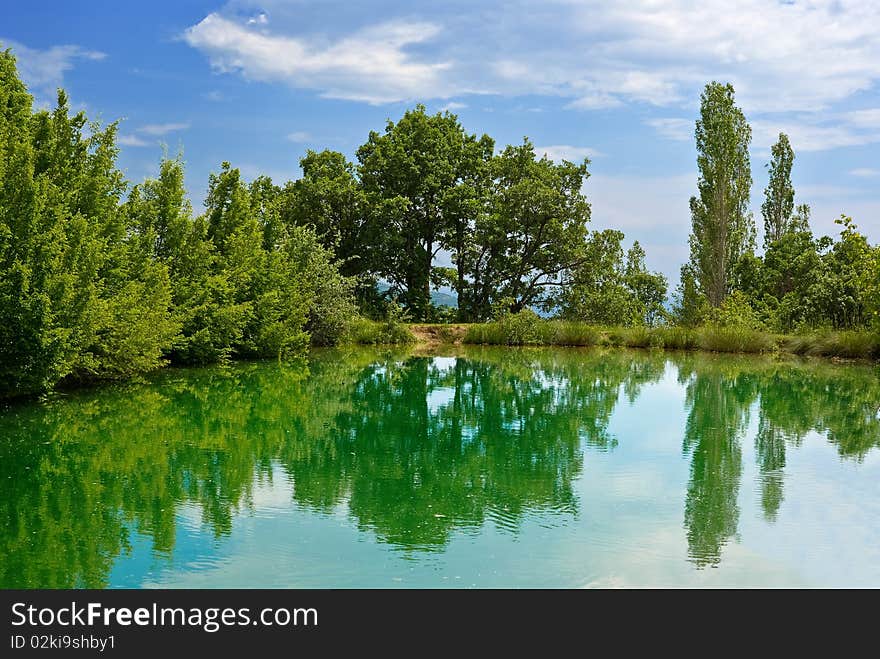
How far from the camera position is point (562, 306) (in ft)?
124

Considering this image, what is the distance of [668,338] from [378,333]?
10963 millimetres

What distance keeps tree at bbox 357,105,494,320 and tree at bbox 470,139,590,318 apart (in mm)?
1376

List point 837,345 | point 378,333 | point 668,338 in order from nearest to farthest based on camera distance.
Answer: point 837,345 < point 668,338 < point 378,333

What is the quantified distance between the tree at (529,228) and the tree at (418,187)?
138 centimetres

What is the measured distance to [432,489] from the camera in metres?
8.59

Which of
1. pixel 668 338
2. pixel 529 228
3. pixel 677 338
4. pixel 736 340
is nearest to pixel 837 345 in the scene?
pixel 736 340

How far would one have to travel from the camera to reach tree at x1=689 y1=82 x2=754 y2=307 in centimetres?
3762

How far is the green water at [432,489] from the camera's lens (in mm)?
6070

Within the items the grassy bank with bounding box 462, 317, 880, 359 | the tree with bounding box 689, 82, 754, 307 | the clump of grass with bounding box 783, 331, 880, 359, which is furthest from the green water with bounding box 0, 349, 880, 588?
the tree with bounding box 689, 82, 754, 307

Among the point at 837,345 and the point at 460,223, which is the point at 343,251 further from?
the point at 837,345

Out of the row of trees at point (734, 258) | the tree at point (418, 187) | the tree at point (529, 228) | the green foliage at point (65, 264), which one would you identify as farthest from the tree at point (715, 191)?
the green foliage at point (65, 264)

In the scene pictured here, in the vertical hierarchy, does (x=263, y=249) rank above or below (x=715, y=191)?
below

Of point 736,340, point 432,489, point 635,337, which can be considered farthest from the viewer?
point 635,337
